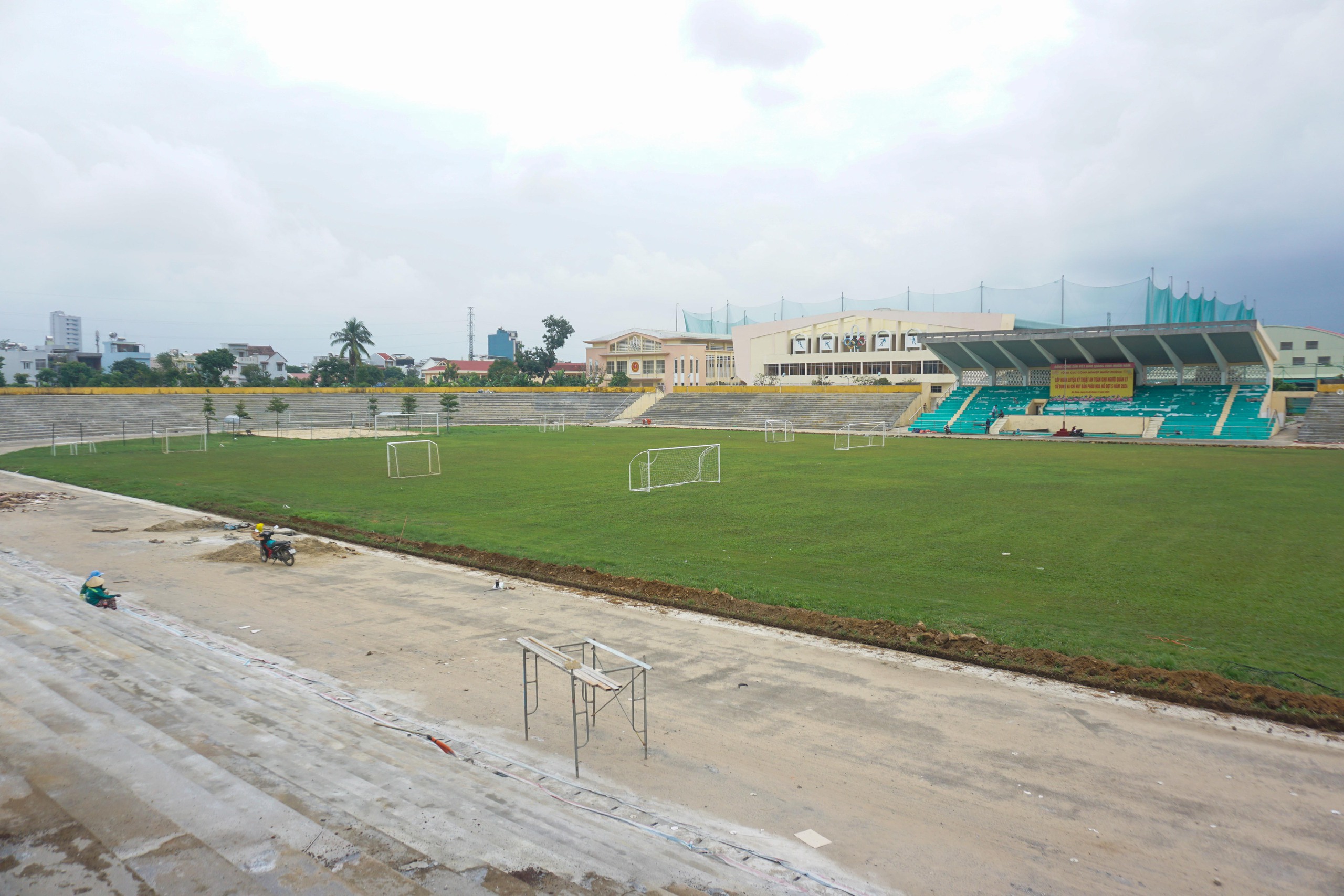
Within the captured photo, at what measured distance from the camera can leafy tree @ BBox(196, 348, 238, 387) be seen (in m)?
77.4

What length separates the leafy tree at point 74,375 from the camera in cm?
7556

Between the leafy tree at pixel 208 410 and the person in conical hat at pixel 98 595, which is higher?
the leafy tree at pixel 208 410

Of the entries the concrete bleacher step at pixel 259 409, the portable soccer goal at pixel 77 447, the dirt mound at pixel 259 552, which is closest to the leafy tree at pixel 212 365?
the concrete bleacher step at pixel 259 409

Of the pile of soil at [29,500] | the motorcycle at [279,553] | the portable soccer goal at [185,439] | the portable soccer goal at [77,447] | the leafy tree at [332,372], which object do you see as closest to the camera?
the motorcycle at [279,553]

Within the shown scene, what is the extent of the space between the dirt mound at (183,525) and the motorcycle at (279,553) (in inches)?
177

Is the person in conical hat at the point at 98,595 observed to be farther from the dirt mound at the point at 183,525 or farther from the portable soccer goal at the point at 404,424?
the portable soccer goal at the point at 404,424

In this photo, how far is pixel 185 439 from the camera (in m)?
46.4

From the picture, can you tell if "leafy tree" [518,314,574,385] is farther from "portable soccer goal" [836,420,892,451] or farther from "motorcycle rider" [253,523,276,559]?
"motorcycle rider" [253,523,276,559]

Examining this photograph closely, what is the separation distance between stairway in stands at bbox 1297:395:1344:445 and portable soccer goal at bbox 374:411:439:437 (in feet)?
178

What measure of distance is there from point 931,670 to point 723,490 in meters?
14.3

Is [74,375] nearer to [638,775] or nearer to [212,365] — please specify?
[212,365]

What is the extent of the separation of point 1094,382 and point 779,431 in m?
23.0

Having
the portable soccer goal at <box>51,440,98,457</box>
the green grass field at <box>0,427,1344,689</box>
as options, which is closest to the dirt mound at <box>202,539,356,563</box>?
the green grass field at <box>0,427,1344,689</box>

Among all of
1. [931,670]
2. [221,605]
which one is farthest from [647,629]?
[221,605]
